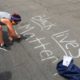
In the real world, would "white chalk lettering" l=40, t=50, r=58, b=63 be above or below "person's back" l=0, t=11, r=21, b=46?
below

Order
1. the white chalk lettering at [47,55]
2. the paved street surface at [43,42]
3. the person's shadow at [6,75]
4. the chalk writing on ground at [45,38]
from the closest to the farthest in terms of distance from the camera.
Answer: the person's shadow at [6,75]
the paved street surface at [43,42]
the white chalk lettering at [47,55]
the chalk writing on ground at [45,38]

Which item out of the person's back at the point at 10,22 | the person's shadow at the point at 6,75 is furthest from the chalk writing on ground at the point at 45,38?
the person's shadow at the point at 6,75

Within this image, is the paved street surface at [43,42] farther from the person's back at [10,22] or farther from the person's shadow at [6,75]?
the person's back at [10,22]

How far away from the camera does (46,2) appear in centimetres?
1395

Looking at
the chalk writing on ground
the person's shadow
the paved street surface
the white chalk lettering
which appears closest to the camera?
the person's shadow

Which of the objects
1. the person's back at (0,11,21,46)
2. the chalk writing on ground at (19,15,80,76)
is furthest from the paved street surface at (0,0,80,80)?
the person's back at (0,11,21,46)

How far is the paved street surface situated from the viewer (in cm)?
782

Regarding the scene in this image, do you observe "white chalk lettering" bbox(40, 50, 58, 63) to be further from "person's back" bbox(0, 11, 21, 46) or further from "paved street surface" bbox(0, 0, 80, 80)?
"person's back" bbox(0, 11, 21, 46)

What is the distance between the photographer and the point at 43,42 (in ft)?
30.6

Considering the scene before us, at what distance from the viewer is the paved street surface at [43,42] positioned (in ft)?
Result: 25.6

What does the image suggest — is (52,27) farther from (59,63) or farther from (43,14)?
(59,63)

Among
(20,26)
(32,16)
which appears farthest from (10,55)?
(32,16)

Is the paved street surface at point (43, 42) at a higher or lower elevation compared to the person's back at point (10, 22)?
lower

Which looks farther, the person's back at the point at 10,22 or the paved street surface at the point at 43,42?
the person's back at the point at 10,22
